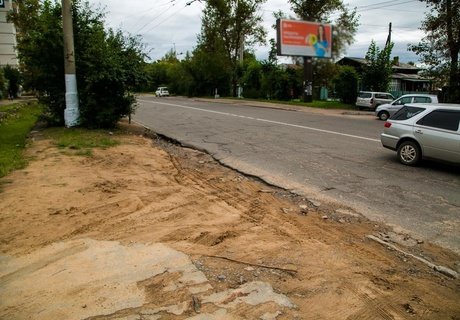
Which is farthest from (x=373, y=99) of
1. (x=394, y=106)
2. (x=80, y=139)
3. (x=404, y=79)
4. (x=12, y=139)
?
(x=404, y=79)

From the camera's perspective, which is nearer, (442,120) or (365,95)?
(442,120)

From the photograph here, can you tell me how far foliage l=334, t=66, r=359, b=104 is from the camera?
3158 centimetres

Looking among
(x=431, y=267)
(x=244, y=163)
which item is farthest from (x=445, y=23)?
(x=431, y=267)

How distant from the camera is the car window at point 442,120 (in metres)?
8.30

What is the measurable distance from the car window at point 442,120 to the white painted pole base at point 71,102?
10.7 metres

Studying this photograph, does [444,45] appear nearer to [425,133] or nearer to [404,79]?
[425,133]

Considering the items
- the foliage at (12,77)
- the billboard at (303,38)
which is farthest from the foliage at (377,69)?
the foliage at (12,77)

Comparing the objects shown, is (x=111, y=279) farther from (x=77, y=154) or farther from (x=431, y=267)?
(x=77, y=154)

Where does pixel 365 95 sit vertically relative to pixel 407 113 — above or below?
above

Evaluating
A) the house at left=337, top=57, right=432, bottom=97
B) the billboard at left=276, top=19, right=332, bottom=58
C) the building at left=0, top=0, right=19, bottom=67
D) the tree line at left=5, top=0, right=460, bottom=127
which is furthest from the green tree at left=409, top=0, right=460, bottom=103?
the building at left=0, top=0, right=19, bottom=67

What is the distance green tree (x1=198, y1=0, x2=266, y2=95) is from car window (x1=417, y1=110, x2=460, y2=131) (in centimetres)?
4073

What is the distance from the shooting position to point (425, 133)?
8695 millimetres

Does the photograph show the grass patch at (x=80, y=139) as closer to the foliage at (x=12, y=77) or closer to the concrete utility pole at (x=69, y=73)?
the concrete utility pole at (x=69, y=73)

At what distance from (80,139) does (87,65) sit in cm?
357
